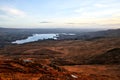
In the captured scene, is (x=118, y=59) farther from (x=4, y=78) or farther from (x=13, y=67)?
(x=4, y=78)

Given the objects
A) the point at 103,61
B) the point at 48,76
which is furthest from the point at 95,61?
the point at 48,76

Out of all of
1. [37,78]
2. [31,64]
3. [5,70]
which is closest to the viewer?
[37,78]

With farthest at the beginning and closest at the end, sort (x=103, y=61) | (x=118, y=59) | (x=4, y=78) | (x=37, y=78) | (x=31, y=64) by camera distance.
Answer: (x=103, y=61) < (x=118, y=59) < (x=31, y=64) < (x=37, y=78) < (x=4, y=78)

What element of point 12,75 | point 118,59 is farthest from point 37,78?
point 118,59

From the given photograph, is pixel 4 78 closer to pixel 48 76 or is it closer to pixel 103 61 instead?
pixel 48 76

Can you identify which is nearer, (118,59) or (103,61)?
(118,59)

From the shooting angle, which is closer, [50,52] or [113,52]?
[113,52]

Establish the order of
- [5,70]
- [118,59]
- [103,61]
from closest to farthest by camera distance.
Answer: [5,70] → [118,59] → [103,61]

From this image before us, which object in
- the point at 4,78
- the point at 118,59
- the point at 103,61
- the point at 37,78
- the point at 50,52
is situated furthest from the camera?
the point at 50,52
